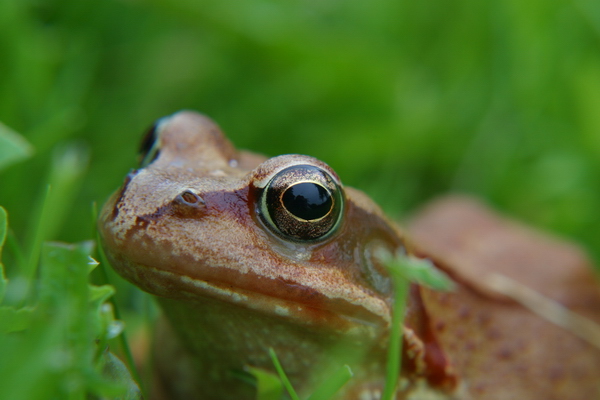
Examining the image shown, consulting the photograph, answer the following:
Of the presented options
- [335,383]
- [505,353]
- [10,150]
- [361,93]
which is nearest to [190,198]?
[10,150]

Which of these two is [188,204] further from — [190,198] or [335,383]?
[335,383]

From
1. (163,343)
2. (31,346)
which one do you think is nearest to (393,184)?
(163,343)

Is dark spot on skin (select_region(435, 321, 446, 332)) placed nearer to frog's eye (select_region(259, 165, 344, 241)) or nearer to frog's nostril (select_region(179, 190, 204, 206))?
frog's eye (select_region(259, 165, 344, 241))

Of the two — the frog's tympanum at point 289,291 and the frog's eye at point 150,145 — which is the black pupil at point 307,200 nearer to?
the frog's tympanum at point 289,291

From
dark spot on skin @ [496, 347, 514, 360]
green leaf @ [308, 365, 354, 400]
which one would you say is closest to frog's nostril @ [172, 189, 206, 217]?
green leaf @ [308, 365, 354, 400]

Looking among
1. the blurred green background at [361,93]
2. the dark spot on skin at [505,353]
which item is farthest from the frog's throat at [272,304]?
the blurred green background at [361,93]

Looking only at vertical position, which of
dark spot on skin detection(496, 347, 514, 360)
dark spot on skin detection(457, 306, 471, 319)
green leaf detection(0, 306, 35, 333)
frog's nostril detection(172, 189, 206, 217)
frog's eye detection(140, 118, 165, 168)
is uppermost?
frog's nostril detection(172, 189, 206, 217)

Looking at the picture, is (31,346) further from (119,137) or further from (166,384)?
(119,137)
